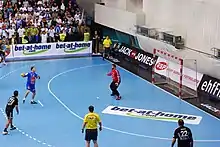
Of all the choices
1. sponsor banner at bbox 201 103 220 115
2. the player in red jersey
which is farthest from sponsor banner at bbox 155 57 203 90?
the player in red jersey

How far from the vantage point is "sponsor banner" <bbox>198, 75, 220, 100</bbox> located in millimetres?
21562

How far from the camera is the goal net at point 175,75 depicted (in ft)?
75.7

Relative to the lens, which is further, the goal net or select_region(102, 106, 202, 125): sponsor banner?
the goal net

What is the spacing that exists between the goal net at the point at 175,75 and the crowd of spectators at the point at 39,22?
9.41 meters

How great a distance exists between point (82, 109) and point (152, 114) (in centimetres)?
303

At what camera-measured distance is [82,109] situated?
19.8 meters

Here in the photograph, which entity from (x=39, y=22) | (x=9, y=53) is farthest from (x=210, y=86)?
(x=39, y=22)

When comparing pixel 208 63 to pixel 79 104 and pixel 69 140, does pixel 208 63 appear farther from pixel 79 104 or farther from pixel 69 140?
pixel 69 140

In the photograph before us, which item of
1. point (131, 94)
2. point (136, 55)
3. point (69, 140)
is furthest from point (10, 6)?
point (69, 140)

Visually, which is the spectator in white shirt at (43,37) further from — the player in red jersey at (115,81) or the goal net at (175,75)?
the player in red jersey at (115,81)

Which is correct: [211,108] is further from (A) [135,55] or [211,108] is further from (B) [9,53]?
(B) [9,53]

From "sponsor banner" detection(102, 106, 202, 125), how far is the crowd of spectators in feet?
45.5

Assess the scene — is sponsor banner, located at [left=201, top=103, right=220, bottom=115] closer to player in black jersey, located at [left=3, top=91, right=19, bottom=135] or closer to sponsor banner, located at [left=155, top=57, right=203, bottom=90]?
sponsor banner, located at [left=155, top=57, right=203, bottom=90]

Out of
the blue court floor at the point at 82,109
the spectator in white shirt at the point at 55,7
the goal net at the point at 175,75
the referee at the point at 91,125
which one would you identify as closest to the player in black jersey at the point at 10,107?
the blue court floor at the point at 82,109
